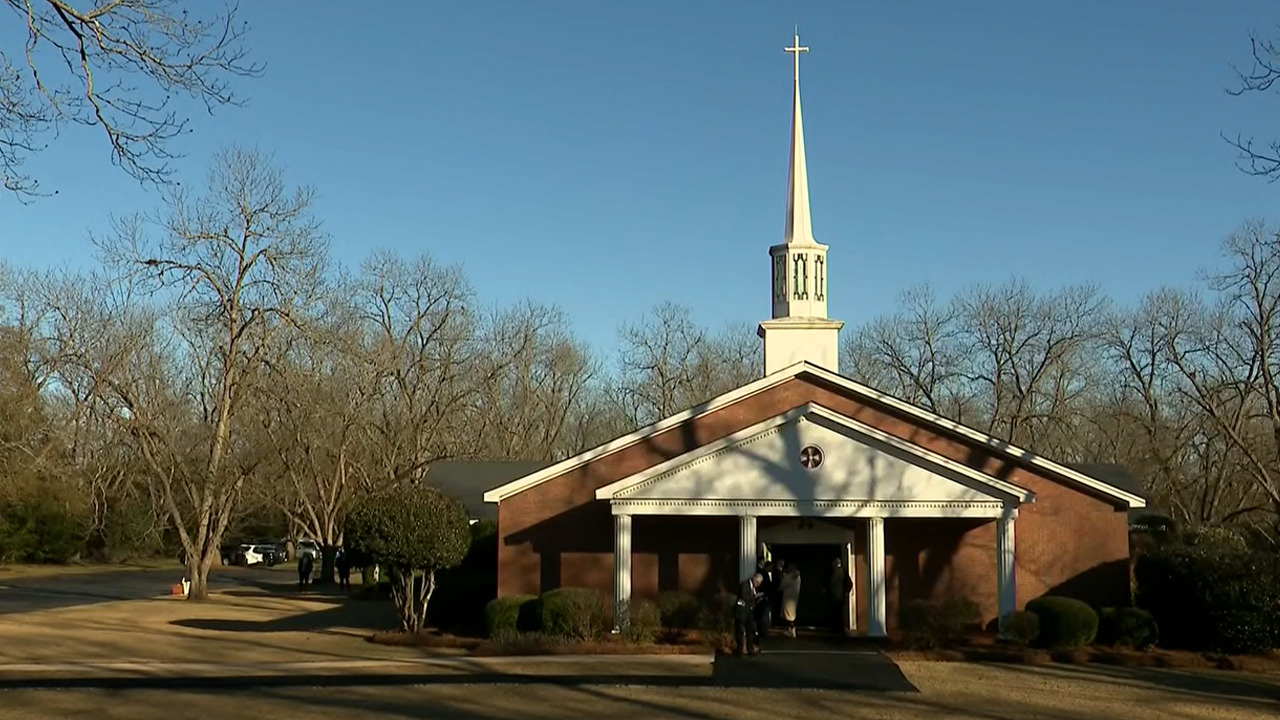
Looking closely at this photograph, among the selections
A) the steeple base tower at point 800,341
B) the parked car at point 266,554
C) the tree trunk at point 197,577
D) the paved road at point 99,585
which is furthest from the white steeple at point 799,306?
the parked car at point 266,554

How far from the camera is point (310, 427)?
49094 millimetres

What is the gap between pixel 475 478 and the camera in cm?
4419

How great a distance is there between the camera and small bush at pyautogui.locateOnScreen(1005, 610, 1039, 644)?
2641cm

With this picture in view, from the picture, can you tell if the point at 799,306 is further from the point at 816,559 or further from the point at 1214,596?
the point at 1214,596

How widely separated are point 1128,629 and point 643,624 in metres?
9.93

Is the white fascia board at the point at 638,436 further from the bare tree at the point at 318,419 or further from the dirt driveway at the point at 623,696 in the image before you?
the bare tree at the point at 318,419

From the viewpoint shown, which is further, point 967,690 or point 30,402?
point 30,402

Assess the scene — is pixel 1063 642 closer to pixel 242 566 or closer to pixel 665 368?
pixel 665 368

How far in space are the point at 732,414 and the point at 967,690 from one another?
11965 mm

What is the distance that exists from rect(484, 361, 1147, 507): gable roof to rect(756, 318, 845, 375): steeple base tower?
107 inches

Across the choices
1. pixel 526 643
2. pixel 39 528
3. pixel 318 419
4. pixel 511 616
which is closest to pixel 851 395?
pixel 511 616

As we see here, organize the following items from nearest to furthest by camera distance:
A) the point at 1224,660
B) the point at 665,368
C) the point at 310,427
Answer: the point at 1224,660, the point at 310,427, the point at 665,368

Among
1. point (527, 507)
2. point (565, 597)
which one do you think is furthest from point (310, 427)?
point (565, 597)

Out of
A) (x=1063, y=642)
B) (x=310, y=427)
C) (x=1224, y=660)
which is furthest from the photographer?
(x=310, y=427)
